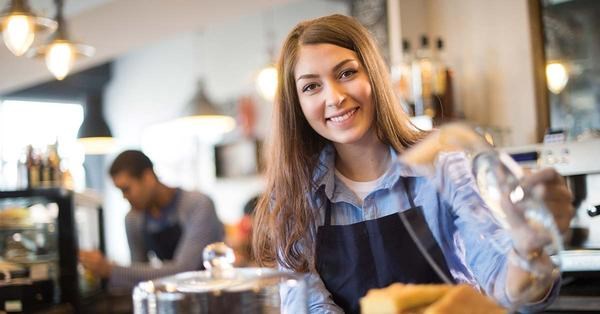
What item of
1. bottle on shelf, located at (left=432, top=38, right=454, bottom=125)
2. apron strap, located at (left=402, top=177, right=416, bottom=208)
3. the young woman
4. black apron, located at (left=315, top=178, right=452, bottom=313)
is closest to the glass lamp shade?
bottle on shelf, located at (left=432, top=38, right=454, bottom=125)

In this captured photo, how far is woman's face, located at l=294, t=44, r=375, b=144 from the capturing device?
1537 mm

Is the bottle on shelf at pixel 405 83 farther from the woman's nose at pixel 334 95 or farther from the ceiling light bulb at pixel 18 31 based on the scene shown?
the woman's nose at pixel 334 95

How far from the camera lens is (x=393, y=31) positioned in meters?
3.88

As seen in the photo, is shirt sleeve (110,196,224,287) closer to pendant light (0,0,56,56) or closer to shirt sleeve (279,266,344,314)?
pendant light (0,0,56,56)

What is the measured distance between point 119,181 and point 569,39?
2.25m

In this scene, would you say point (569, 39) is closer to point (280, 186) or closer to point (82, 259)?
point (280, 186)

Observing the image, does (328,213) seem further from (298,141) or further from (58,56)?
(58,56)

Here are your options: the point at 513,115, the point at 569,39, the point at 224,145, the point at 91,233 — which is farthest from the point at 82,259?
the point at 224,145

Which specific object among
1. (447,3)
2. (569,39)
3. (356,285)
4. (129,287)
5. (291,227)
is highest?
(447,3)

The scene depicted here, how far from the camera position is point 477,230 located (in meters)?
1.08

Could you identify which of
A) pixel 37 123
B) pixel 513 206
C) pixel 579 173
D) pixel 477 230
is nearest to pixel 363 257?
pixel 477 230

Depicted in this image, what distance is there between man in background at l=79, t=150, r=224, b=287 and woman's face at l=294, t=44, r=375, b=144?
2.14 m

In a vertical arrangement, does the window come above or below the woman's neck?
above

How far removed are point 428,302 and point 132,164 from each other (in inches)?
121
